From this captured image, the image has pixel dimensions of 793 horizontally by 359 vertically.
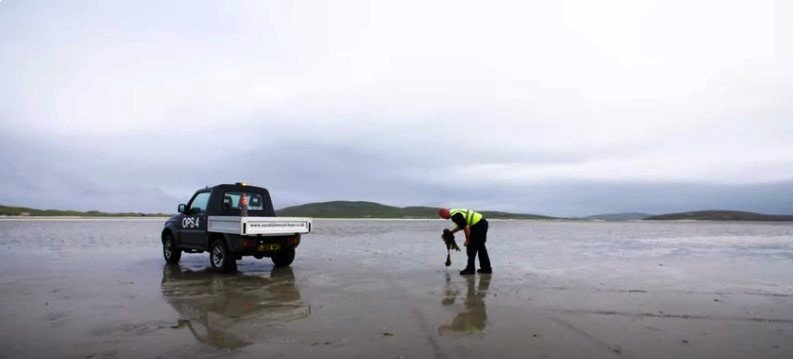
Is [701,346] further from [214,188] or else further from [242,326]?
[214,188]

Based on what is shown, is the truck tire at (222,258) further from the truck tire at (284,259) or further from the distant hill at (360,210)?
the distant hill at (360,210)

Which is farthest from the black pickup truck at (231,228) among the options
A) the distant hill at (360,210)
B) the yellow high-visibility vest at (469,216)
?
the distant hill at (360,210)

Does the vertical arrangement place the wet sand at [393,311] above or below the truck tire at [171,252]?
below

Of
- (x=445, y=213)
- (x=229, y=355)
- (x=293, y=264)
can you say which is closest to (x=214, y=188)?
(x=293, y=264)

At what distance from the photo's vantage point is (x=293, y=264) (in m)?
14.8

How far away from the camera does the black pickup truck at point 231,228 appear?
12453 mm

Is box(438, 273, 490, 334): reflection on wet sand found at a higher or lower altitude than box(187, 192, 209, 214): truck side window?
lower

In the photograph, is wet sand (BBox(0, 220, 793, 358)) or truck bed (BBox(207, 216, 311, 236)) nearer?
wet sand (BBox(0, 220, 793, 358))

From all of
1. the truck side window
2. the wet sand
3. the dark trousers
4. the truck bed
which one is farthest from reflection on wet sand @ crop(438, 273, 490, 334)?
the truck side window

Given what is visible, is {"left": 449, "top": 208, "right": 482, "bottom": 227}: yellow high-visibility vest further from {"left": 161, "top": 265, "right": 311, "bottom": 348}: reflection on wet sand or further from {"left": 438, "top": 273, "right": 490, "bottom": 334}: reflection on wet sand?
{"left": 161, "top": 265, "right": 311, "bottom": 348}: reflection on wet sand

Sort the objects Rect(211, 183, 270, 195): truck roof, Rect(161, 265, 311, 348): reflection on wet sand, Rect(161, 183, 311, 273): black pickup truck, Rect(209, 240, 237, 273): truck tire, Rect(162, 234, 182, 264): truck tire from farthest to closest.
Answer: Rect(162, 234, 182, 264): truck tire
Rect(211, 183, 270, 195): truck roof
Rect(209, 240, 237, 273): truck tire
Rect(161, 183, 311, 273): black pickup truck
Rect(161, 265, 311, 348): reflection on wet sand

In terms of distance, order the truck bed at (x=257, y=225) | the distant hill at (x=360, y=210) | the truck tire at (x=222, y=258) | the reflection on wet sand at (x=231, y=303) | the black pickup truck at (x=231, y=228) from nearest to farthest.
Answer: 1. the reflection on wet sand at (x=231, y=303)
2. the truck bed at (x=257, y=225)
3. the black pickup truck at (x=231, y=228)
4. the truck tire at (x=222, y=258)
5. the distant hill at (x=360, y=210)

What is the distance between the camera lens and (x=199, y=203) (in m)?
14.4

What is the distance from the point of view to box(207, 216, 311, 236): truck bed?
12.1 m
